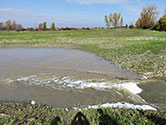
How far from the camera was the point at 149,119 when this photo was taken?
4.44 m

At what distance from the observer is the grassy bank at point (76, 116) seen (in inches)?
171

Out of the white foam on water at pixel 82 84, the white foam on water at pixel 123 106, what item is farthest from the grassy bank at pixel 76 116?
the white foam on water at pixel 82 84

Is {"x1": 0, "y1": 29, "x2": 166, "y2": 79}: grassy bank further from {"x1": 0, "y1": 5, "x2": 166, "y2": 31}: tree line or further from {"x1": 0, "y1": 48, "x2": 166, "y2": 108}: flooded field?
{"x1": 0, "y1": 5, "x2": 166, "y2": 31}: tree line

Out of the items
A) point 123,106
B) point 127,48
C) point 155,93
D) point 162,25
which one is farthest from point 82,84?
point 162,25

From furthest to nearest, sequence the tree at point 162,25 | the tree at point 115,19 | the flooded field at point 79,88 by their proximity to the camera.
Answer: the tree at point 115,19 → the tree at point 162,25 → the flooded field at point 79,88

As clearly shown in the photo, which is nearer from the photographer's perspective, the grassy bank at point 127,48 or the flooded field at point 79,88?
the flooded field at point 79,88

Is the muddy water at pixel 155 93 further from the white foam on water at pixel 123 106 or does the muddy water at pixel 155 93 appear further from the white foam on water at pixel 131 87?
the white foam on water at pixel 123 106

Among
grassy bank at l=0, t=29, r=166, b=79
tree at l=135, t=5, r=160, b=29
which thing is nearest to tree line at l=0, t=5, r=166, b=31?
tree at l=135, t=5, r=160, b=29

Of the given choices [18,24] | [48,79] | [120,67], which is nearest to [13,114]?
[48,79]

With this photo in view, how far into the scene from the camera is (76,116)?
184 inches

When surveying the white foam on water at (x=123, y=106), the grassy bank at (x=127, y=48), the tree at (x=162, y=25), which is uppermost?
the tree at (x=162, y=25)

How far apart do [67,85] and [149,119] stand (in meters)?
4.15

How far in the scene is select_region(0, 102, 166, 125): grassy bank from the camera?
434cm

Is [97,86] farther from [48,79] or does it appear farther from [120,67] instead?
[120,67]
